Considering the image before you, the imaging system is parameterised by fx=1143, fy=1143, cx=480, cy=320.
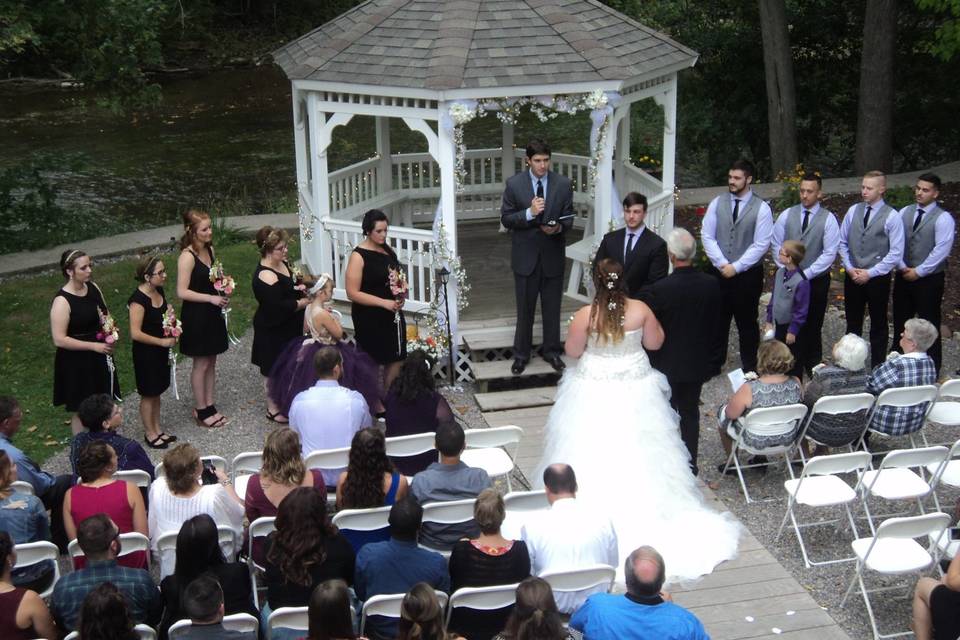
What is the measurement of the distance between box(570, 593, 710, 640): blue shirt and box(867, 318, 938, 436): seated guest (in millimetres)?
3789

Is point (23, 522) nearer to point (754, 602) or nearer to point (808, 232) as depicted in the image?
point (754, 602)

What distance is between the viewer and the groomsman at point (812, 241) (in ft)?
31.8

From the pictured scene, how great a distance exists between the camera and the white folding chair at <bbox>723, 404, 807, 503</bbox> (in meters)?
7.91

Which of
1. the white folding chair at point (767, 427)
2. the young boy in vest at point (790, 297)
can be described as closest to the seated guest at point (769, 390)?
the white folding chair at point (767, 427)

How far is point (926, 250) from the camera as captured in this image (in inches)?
385

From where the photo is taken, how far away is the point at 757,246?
32.6 feet

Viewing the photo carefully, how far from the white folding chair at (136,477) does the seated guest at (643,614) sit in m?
3.27

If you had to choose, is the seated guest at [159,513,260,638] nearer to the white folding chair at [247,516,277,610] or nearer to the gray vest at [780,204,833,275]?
the white folding chair at [247,516,277,610]

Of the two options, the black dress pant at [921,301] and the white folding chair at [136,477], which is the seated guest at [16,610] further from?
the black dress pant at [921,301]

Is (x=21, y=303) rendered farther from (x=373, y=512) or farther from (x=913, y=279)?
(x=913, y=279)

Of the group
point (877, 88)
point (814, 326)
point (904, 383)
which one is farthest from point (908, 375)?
point (877, 88)

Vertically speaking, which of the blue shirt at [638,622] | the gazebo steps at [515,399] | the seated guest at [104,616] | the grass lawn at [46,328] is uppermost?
the seated guest at [104,616]

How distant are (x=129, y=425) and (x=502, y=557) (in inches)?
202

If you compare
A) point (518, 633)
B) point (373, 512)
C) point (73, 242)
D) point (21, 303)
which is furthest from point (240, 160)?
point (518, 633)
